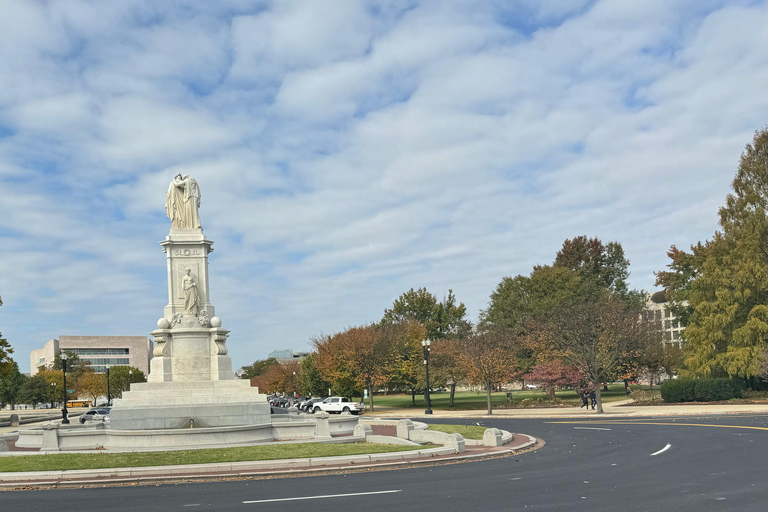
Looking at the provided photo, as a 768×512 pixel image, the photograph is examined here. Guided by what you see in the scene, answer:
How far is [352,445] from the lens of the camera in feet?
68.8

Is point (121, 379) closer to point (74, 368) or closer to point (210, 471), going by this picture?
point (74, 368)

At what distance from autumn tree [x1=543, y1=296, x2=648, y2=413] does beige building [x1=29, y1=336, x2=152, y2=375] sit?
14098 centimetres

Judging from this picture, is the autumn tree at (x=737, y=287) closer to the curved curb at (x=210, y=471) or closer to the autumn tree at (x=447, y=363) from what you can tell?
the autumn tree at (x=447, y=363)

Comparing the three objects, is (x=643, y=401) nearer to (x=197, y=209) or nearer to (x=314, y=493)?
(x=197, y=209)

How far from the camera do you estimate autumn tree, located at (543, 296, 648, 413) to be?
45625mm

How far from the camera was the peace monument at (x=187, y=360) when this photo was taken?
24.8m

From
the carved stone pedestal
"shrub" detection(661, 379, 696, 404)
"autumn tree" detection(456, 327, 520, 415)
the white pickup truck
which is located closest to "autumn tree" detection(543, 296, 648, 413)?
"shrub" detection(661, 379, 696, 404)

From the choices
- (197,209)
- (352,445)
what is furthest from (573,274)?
(352,445)

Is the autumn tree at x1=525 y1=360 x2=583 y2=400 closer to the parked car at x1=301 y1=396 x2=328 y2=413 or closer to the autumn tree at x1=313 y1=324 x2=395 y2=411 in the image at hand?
the autumn tree at x1=313 y1=324 x2=395 y2=411

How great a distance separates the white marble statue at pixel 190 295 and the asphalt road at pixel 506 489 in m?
14.5

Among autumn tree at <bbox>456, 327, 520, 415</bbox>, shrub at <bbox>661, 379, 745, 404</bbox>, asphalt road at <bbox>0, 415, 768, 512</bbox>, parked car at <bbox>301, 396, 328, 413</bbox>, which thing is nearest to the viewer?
asphalt road at <bbox>0, 415, 768, 512</bbox>

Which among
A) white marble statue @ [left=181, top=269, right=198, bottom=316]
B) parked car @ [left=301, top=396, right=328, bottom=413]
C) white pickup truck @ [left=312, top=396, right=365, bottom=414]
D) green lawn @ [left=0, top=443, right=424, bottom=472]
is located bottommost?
parked car @ [left=301, top=396, right=328, bottom=413]

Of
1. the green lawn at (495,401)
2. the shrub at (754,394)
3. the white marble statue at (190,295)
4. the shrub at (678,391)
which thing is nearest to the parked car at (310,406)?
the green lawn at (495,401)

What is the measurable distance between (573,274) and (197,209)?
52.2m
